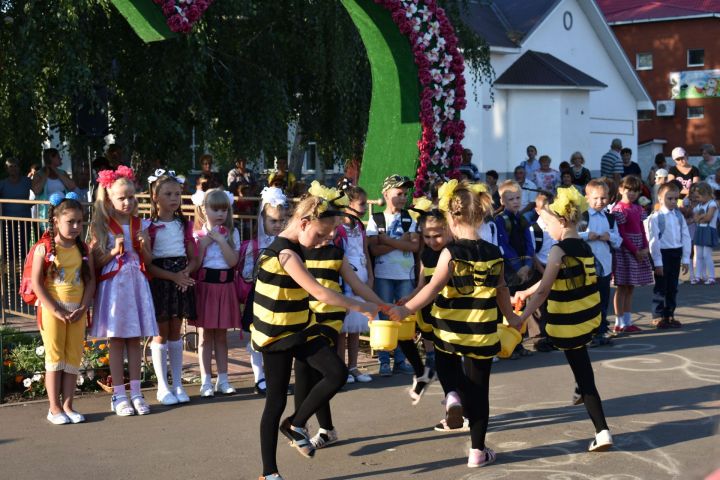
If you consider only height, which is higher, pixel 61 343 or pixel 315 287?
pixel 315 287

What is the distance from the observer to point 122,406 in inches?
305

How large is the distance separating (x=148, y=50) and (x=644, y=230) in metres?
8.26

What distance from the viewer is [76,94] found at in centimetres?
1480

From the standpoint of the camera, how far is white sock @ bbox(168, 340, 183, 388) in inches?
324

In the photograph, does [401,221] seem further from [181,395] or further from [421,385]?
[181,395]

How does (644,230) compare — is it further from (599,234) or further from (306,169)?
(306,169)

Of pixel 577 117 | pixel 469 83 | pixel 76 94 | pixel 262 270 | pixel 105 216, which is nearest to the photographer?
pixel 262 270

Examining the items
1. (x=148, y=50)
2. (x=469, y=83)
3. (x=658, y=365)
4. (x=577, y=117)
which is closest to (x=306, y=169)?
(x=469, y=83)

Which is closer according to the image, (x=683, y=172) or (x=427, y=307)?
(x=427, y=307)

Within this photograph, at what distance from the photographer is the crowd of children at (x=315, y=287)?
242 inches

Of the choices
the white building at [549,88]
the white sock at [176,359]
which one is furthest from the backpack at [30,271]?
the white building at [549,88]

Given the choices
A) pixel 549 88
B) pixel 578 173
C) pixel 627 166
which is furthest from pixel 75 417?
pixel 549 88

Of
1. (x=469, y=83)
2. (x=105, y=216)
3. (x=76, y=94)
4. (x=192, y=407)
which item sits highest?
(x=469, y=83)

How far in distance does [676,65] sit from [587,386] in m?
46.4
